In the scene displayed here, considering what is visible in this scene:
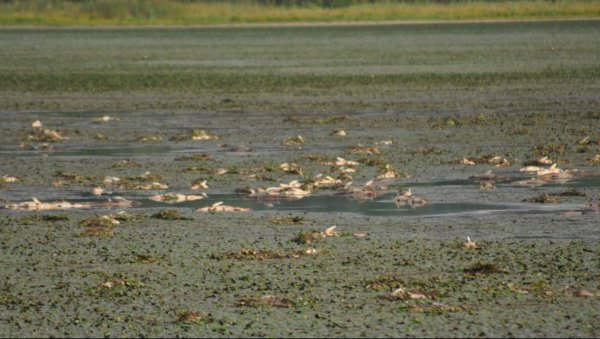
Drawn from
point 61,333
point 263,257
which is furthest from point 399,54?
point 61,333

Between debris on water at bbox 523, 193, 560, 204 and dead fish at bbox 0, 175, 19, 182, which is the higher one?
debris on water at bbox 523, 193, 560, 204

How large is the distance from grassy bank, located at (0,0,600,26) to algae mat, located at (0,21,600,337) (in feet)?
146

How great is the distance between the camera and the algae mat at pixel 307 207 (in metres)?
11.2

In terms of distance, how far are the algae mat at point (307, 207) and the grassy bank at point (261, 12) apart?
146 feet

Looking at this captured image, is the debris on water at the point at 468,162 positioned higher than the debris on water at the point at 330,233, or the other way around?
the debris on water at the point at 330,233

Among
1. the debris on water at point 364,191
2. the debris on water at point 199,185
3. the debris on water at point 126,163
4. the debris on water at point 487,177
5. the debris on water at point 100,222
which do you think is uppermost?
the debris on water at point 100,222

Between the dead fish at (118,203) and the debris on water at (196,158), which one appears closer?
the dead fish at (118,203)

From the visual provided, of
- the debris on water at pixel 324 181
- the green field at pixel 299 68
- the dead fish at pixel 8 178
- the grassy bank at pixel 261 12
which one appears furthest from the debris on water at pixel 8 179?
the grassy bank at pixel 261 12

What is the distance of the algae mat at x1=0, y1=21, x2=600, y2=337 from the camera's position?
11.2 meters

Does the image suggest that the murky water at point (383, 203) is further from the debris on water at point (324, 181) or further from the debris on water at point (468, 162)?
the debris on water at point (468, 162)

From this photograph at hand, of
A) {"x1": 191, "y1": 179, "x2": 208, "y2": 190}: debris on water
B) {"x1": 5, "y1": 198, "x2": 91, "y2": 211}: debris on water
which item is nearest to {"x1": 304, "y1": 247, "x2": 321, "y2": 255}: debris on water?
{"x1": 5, "y1": 198, "x2": 91, "y2": 211}: debris on water

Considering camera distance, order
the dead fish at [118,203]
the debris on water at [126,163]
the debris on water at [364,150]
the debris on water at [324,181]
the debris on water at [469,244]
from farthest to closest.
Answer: the debris on water at [364,150] → the debris on water at [126,163] → the debris on water at [324,181] → the dead fish at [118,203] → the debris on water at [469,244]

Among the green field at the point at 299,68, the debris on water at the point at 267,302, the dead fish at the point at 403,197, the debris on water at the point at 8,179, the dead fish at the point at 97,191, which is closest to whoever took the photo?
the debris on water at the point at 267,302

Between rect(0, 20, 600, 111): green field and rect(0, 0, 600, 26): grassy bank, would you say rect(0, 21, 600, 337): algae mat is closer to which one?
rect(0, 20, 600, 111): green field
